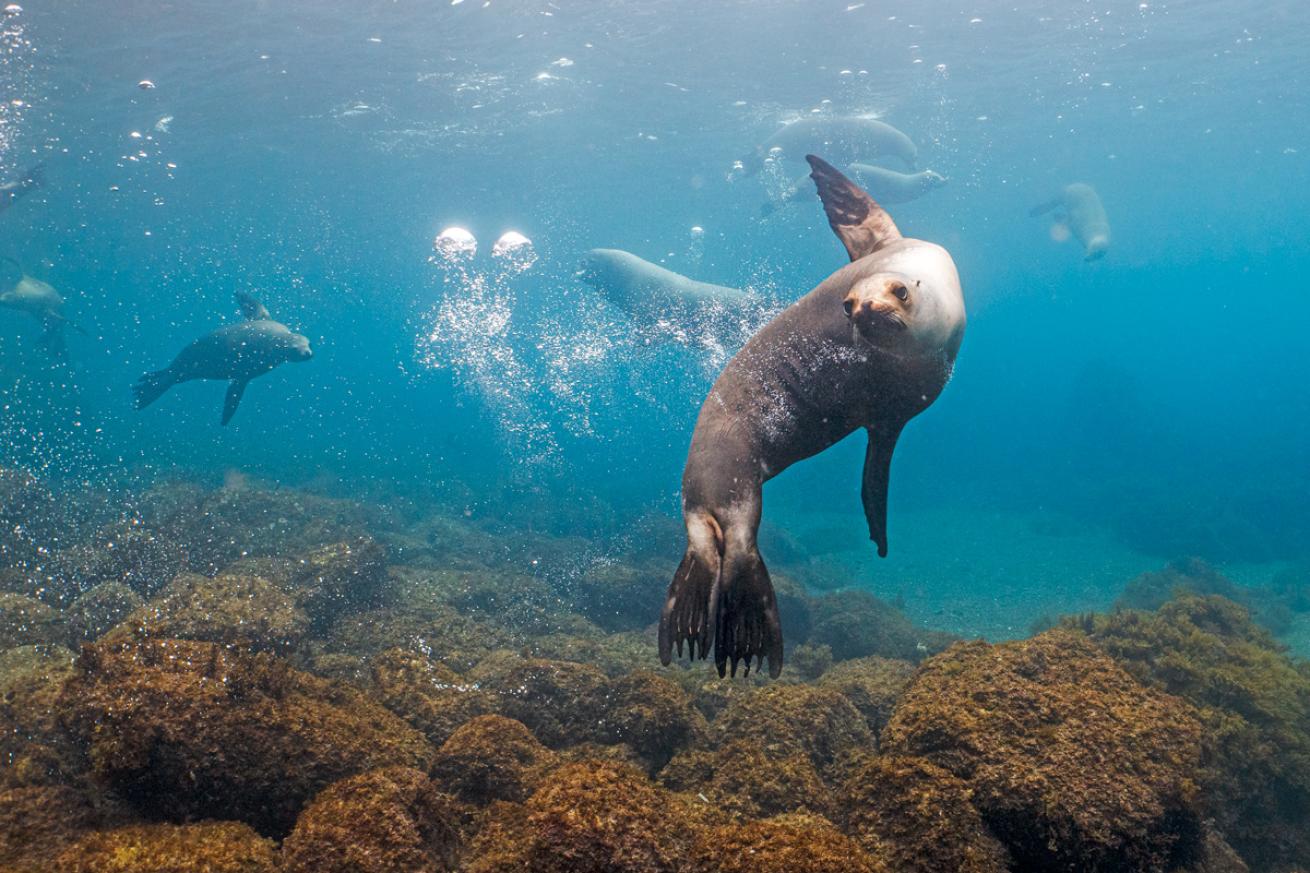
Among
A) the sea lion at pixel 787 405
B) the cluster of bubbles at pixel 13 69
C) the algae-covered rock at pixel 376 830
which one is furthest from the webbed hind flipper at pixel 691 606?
the cluster of bubbles at pixel 13 69

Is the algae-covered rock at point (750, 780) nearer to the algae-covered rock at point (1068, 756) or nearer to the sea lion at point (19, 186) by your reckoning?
the algae-covered rock at point (1068, 756)

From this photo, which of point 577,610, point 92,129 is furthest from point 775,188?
point 577,610

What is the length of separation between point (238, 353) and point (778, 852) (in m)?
13.7

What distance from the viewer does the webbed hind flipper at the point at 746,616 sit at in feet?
8.36

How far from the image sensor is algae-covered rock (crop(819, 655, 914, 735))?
4805 mm

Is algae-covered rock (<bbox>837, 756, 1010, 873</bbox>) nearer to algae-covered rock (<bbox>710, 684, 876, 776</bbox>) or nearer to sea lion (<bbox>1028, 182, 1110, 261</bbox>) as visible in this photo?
algae-covered rock (<bbox>710, 684, 876, 776</bbox>)

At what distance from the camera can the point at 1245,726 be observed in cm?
439

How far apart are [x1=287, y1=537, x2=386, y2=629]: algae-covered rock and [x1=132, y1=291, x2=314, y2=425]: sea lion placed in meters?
5.29

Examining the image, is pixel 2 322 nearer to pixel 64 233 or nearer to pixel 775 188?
pixel 64 233

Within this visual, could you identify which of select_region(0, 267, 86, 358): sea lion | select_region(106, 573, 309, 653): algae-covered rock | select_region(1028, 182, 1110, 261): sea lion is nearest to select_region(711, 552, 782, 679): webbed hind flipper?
select_region(106, 573, 309, 653): algae-covered rock

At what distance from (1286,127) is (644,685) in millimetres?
46368

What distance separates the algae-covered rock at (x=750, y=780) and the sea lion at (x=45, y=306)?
2128 centimetres

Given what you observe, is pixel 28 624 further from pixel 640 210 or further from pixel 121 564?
pixel 640 210

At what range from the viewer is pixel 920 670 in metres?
4.15
